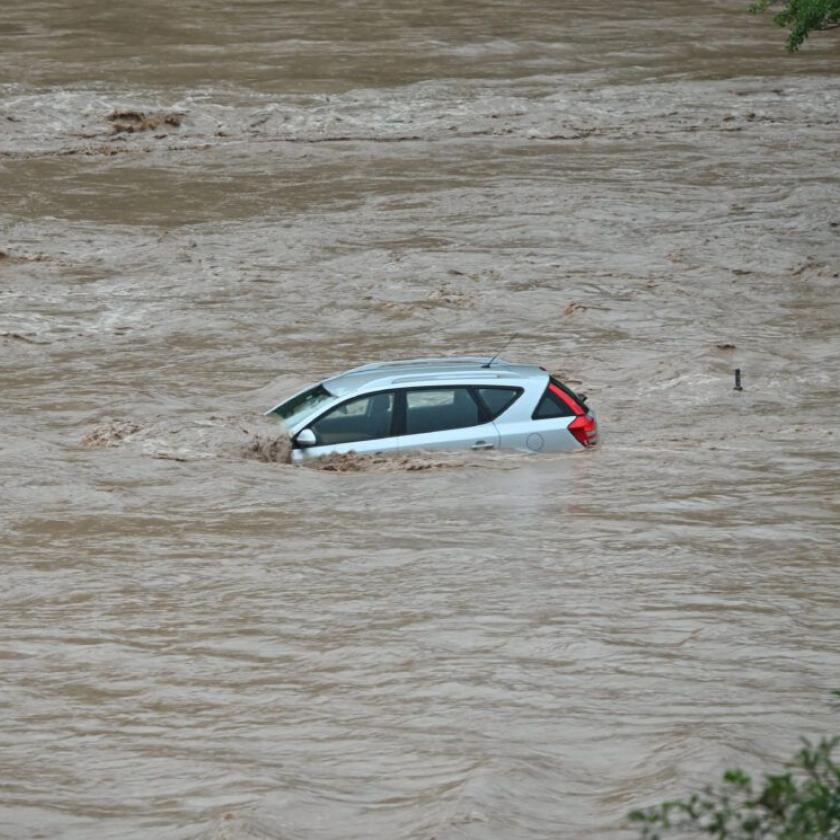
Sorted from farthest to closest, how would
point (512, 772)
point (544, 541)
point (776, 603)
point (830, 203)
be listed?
1. point (830, 203)
2. point (544, 541)
3. point (776, 603)
4. point (512, 772)

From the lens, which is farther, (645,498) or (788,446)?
(788,446)

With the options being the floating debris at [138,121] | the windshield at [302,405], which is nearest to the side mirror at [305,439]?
the windshield at [302,405]

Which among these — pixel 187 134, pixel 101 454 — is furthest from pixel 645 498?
pixel 187 134

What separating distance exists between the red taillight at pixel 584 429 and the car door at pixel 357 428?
1.51 metres

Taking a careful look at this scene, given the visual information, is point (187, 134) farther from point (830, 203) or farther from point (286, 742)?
point (286, 742)

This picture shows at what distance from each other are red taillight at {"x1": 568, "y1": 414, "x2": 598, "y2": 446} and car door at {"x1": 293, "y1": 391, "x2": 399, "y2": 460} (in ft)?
4.96

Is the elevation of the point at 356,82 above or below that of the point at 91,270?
above

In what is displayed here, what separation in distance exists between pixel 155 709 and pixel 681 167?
74.4 ft

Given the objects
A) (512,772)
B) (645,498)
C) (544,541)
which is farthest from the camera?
(645,498)

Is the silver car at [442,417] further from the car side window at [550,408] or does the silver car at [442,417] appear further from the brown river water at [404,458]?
the brown river water at [404,458]

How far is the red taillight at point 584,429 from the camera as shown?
14.0m

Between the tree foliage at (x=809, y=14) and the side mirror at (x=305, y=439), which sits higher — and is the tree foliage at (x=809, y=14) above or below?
above

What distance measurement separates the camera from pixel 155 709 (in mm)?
9055

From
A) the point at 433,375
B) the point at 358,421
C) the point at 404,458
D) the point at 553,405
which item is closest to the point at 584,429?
the point at 553,405
